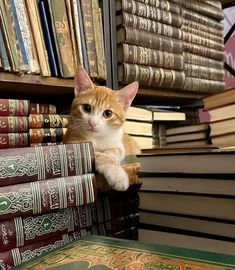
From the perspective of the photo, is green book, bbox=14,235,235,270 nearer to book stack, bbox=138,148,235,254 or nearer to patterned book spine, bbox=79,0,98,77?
book stack, bbox=138,148,235,254

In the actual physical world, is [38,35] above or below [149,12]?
below

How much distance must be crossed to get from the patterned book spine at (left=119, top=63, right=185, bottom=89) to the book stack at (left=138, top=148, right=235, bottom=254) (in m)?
0.45

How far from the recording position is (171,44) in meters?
1.15

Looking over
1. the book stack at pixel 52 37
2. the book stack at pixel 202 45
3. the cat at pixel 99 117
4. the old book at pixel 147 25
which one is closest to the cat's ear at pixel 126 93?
the cat at pixel 99 117

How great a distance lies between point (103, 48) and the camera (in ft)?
3.19

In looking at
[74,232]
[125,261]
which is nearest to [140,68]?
[74,232]

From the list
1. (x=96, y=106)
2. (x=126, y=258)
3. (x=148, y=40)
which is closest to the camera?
(x=126, y=258)

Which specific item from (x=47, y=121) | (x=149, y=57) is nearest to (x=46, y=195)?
(x=47, y=121)

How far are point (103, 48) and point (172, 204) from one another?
56 centimetres

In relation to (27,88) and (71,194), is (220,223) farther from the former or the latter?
(27,88)

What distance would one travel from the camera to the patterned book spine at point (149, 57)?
100 cm

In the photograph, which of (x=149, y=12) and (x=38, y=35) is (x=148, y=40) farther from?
(x=38, y=35)

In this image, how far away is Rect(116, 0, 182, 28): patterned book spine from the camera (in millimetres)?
1006

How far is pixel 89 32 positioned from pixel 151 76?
25 centimetres
